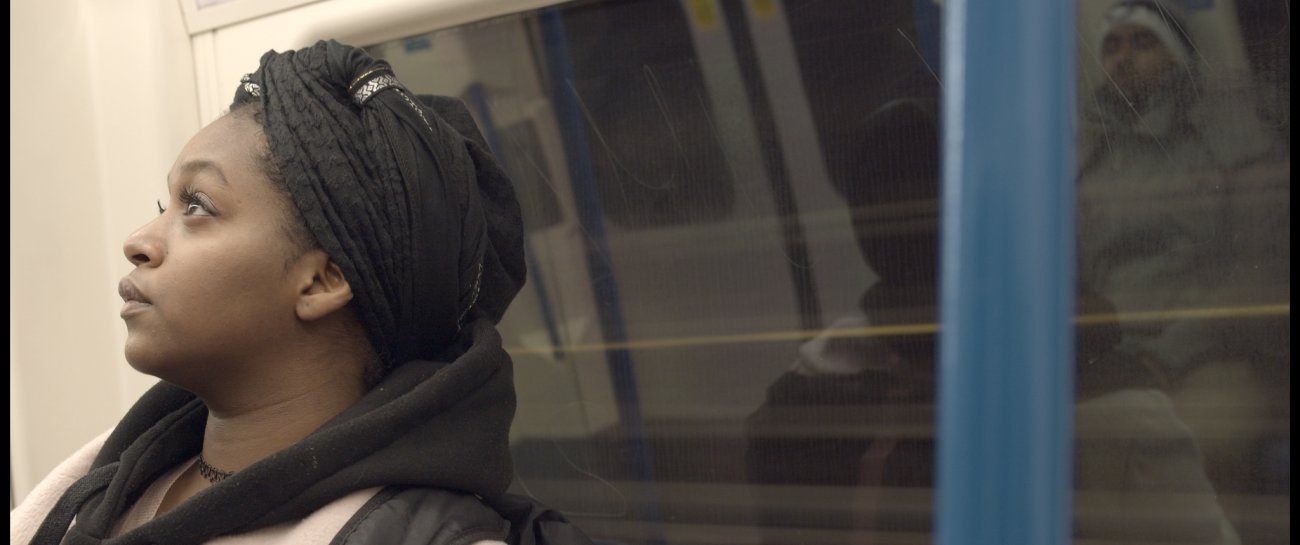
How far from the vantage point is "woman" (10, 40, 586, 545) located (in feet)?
4.26

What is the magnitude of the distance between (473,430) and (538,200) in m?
0.42

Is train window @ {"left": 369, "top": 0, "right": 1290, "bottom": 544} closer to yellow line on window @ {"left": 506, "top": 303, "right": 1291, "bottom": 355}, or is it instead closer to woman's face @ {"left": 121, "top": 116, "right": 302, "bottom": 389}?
yellow line on window @ {"left": 506, "top": 303, "right": 1291, "bottom": 355}

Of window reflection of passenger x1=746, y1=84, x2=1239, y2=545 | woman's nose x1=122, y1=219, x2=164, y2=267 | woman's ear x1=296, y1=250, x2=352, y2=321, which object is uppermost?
woman's nose x1=122, y1=219, x2=164, y2=267

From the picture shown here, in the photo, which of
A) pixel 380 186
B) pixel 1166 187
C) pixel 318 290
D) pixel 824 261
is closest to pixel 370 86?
pixel 380 186

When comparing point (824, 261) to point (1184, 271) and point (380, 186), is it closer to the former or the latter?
point (1184, 271)

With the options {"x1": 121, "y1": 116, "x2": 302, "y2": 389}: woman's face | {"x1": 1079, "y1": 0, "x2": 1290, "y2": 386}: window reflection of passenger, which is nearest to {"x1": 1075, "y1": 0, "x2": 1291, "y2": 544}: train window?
{"x1": 1079, "y1": 0, "x2": 1290, "y2": 386}: window reflection of passenger

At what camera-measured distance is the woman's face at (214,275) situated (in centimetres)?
135

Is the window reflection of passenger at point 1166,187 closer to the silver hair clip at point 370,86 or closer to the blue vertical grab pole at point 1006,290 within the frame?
the blue vertical grab pole at point 1006,290

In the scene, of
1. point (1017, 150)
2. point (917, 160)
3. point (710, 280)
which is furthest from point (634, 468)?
point (1017, 150)

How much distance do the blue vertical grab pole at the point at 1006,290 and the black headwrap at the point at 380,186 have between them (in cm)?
76

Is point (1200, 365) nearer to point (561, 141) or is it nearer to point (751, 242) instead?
point (751, 242)

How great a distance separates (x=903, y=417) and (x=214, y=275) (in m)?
0.79

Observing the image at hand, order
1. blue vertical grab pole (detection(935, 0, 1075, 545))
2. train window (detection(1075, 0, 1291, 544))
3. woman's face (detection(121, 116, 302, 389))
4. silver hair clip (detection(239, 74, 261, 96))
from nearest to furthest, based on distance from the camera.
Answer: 1. blue vertical grab pole (detection(935, 0, 1075, 545))
2. train window (detection(1075, 0, 1291, 544))
3. woman's face (detection(121, 116, 302, 389))
4. silver hair clip (detection(239, 74, 261, 96))

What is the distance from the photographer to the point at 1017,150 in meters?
0.71
